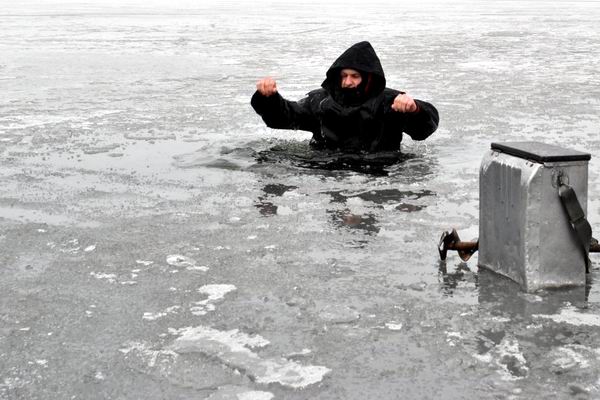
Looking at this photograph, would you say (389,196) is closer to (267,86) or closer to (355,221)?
(355,221)

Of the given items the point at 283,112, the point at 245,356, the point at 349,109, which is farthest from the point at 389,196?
the point at 245,356

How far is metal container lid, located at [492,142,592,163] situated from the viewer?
4297 mm

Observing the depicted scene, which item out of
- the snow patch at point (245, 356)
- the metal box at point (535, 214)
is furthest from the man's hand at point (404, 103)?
the snow patch at point (245, 356)

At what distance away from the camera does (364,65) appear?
25.6ft

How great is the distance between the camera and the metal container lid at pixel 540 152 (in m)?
4.30

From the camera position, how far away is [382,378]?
3613mm

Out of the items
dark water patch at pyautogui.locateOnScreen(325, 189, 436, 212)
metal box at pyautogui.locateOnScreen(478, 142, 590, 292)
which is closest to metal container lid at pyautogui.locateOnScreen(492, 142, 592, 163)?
metal box at pyautogui.locateOnScreen(478, 142, 590, 292)

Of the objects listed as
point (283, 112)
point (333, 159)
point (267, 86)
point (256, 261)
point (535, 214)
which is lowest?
point (333, 159)

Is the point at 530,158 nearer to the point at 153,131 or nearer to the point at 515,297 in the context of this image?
the point at 515,297

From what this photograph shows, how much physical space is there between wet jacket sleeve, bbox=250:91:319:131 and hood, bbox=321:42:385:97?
Answer: 1.26 feet

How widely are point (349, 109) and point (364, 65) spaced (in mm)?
379

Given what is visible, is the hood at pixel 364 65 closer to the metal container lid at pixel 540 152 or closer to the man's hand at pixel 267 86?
the man's hand at pixel 267 86

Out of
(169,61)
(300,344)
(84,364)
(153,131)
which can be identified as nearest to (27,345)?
(84,364)

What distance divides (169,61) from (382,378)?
524 inches
